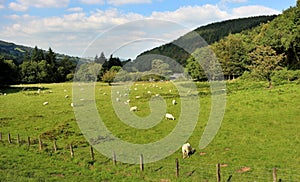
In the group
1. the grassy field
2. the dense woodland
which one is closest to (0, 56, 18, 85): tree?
the dense woodland

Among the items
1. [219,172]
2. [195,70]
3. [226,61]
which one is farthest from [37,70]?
[219,172]

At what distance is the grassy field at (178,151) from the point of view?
16.4m

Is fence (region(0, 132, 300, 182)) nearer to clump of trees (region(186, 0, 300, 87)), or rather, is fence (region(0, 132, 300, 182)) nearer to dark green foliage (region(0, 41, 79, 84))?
clump of trees (region(186, 0, 300, 87))

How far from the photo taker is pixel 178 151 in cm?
2072

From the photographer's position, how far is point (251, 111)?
105 feet

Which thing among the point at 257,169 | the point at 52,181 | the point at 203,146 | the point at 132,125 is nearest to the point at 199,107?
the point at 132,125

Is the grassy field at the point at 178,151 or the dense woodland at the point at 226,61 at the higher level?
the dense woodland at the point at 226,61

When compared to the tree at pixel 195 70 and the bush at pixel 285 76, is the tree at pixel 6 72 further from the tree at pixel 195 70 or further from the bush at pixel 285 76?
the bush at pixel 285 76

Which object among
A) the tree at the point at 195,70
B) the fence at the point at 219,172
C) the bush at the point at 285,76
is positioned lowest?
the fence at the point at 219,172

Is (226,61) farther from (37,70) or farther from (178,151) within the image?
(37,70)

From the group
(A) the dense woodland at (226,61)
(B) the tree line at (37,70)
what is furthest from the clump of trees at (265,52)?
(B) the tree line at (37,70)

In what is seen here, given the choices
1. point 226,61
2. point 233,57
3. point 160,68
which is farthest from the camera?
point 160,68

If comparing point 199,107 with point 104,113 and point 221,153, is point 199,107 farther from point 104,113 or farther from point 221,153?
point 221,153

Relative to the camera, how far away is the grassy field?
53.8 feet
